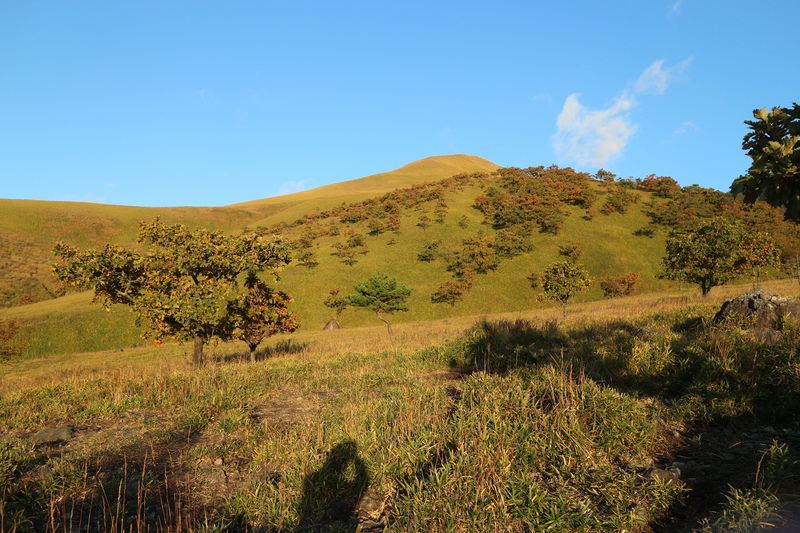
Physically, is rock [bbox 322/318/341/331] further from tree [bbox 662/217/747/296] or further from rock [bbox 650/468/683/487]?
rock [bbox 650/468/683/487]

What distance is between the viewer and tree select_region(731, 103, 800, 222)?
3.83 meters

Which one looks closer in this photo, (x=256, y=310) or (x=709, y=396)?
(x=709, y=396)

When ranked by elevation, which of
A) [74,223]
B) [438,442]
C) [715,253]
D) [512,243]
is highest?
[74,223]

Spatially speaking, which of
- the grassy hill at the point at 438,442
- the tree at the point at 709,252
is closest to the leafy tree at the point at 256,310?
the grassy hill at the point at 438,442

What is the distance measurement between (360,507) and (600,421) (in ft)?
13.1

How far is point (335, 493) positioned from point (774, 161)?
622 cm

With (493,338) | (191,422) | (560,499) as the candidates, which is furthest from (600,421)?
(493,338)

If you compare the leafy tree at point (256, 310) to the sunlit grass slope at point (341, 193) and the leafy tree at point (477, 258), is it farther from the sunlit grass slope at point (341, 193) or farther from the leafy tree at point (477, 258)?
the sunlit grass slope at point (341, 193)

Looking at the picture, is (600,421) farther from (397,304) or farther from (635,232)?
(635,232)

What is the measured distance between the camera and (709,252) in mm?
32375

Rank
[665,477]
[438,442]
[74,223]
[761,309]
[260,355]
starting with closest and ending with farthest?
1. [665,477]
2. [438,442]
3. [761,309]
4. [260,355]
5. [74,223]

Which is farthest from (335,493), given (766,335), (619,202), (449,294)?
(619,202)

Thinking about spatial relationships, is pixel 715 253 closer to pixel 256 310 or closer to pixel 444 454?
pixel 256 310

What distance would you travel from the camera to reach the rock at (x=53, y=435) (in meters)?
7.82
